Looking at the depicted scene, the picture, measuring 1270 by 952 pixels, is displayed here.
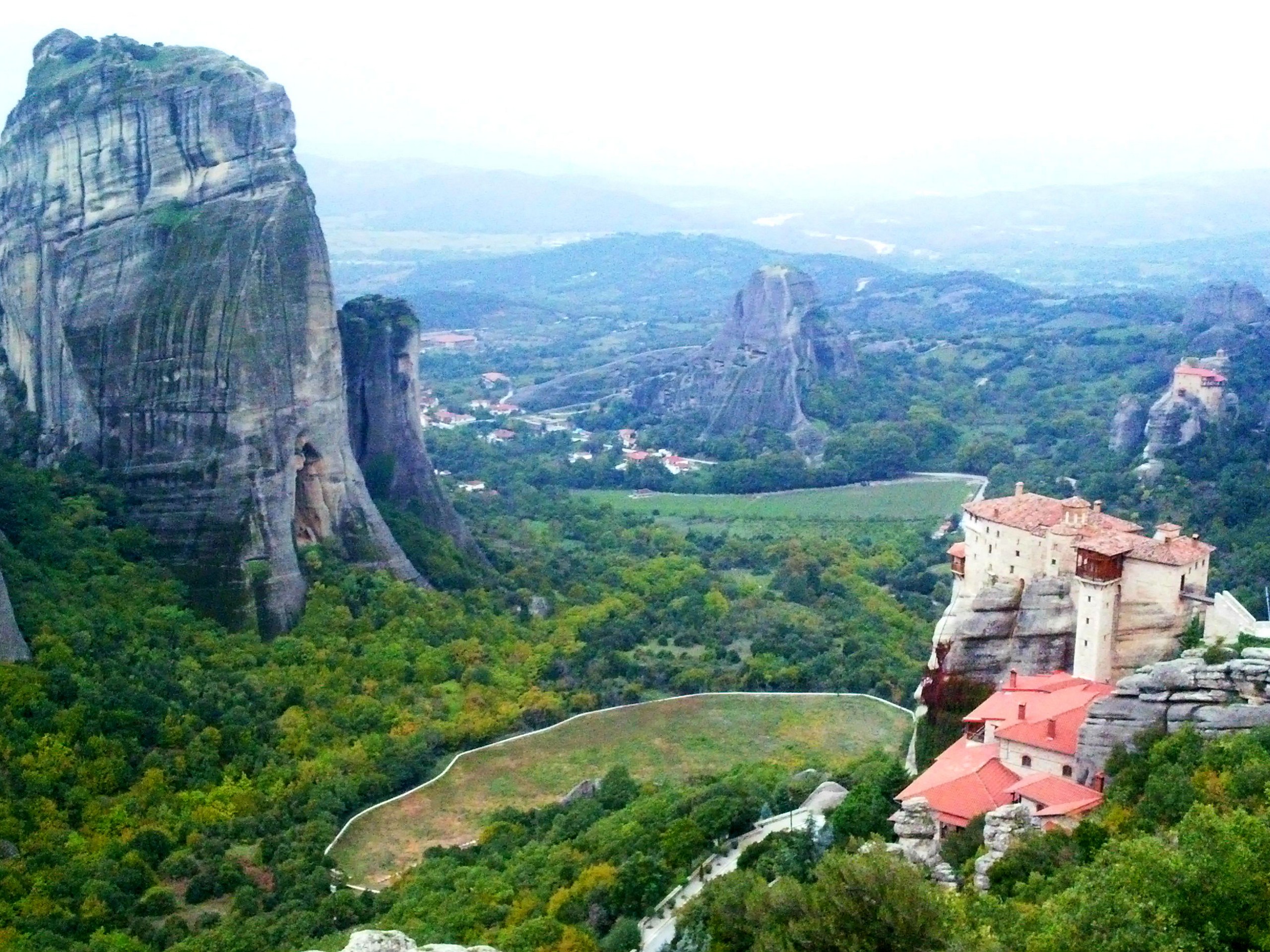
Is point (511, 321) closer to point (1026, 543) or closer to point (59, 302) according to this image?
point (59, 302)

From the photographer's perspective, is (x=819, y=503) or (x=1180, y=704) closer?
(x=1180, y=704)

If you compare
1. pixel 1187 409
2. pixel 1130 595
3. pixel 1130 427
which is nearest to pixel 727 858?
pixel 1130 595

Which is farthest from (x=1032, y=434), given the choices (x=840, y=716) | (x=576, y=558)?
(x=840, y=716)

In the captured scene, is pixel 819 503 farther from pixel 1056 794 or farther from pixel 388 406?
pixel 1056 794

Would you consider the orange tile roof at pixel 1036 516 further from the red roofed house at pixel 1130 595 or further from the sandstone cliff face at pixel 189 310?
the sandstone cliff face at pixel 189 310

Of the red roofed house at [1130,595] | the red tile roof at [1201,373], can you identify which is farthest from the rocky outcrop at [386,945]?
the red tile roof at [1201,373]
